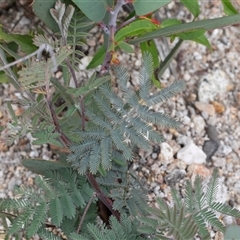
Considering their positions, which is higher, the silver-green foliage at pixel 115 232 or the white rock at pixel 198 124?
the white rock at pixel 198 124

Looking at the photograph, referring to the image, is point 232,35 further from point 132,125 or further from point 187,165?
point 132,125

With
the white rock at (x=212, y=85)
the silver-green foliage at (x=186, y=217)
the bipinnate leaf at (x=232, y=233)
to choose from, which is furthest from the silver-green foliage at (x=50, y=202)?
the white rock at (x=212, y=85)

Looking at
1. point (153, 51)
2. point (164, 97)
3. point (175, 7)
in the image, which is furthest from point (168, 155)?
point (175, 7)

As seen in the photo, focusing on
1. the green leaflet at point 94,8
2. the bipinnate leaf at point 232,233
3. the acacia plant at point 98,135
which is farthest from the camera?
the green leaflet at point 94,8

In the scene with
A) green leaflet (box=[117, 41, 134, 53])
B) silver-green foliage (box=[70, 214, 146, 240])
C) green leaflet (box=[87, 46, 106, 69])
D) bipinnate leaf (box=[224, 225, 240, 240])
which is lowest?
silver-green foliage (box=[70, 214, 146, 240])

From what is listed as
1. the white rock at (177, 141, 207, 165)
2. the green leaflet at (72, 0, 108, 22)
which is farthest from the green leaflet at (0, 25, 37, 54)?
the white rock at (177, 141, 207, 165)

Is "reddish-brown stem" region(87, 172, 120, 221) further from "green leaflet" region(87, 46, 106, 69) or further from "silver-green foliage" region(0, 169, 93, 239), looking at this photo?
"green leaflet" region(87, 46, 106, 69)

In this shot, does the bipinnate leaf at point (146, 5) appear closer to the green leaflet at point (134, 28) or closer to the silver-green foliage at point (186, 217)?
the green leaflet at point (134, 28)

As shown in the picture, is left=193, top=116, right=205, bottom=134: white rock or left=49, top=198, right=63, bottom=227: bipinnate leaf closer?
left=49, top=198, right=63, bottom=227: bipinnate leaf
